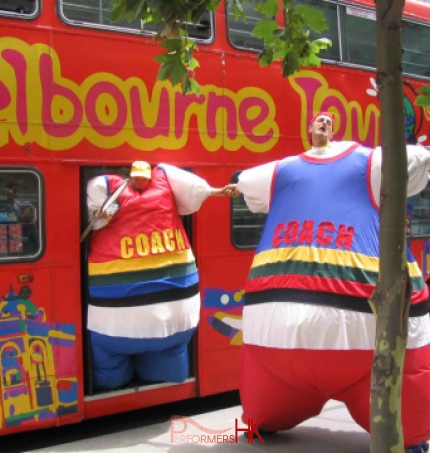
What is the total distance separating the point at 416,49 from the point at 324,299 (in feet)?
13.1

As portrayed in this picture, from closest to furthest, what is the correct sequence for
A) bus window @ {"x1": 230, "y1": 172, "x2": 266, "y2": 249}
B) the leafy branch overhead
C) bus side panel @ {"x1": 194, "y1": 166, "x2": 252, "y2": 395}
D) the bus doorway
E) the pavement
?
the leafy branch overhead → the pavement → the bus doorway → bus side panel @ {"x1": 194, "y1": 166, "x2": 252, "y2": 395} → bus window @ {"x1": 230, "y1": 172, "x2": 266, "y2": 249}

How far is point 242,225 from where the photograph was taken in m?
5.36

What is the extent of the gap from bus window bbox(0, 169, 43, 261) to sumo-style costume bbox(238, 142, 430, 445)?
4.94 feet

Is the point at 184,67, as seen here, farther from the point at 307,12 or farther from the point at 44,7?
the point at 44,7

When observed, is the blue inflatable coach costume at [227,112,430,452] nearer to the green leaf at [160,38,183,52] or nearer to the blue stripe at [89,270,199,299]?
the blue stripe at [89,270,199,299]

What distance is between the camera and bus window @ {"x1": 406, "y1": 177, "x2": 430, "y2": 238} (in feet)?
21.3

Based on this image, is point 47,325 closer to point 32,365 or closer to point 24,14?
point 32,365

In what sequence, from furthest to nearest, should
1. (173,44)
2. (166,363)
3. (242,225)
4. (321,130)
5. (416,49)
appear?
(416,49)
(242,225)
(166,363)
(321,130)
(173,44)

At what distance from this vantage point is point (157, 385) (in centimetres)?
493

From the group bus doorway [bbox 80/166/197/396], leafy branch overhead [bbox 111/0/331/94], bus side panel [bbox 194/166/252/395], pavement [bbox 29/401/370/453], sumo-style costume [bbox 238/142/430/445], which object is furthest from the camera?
bus side panel [bbox 194/166/252/395]

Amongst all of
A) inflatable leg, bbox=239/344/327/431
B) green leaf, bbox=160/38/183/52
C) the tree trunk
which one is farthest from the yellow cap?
the tree trunk

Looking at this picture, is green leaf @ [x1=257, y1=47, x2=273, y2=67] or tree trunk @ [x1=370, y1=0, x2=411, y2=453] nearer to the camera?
tree trunk @ [x1=370, y1=0, x2=411, y2=453]

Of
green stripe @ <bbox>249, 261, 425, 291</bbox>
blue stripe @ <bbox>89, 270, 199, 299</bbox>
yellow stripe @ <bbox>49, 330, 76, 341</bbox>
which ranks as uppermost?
green stripe @ <bbox>249, 261, 425, 291</bbox>

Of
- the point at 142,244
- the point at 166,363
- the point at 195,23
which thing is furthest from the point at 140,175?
the point at 195,23
